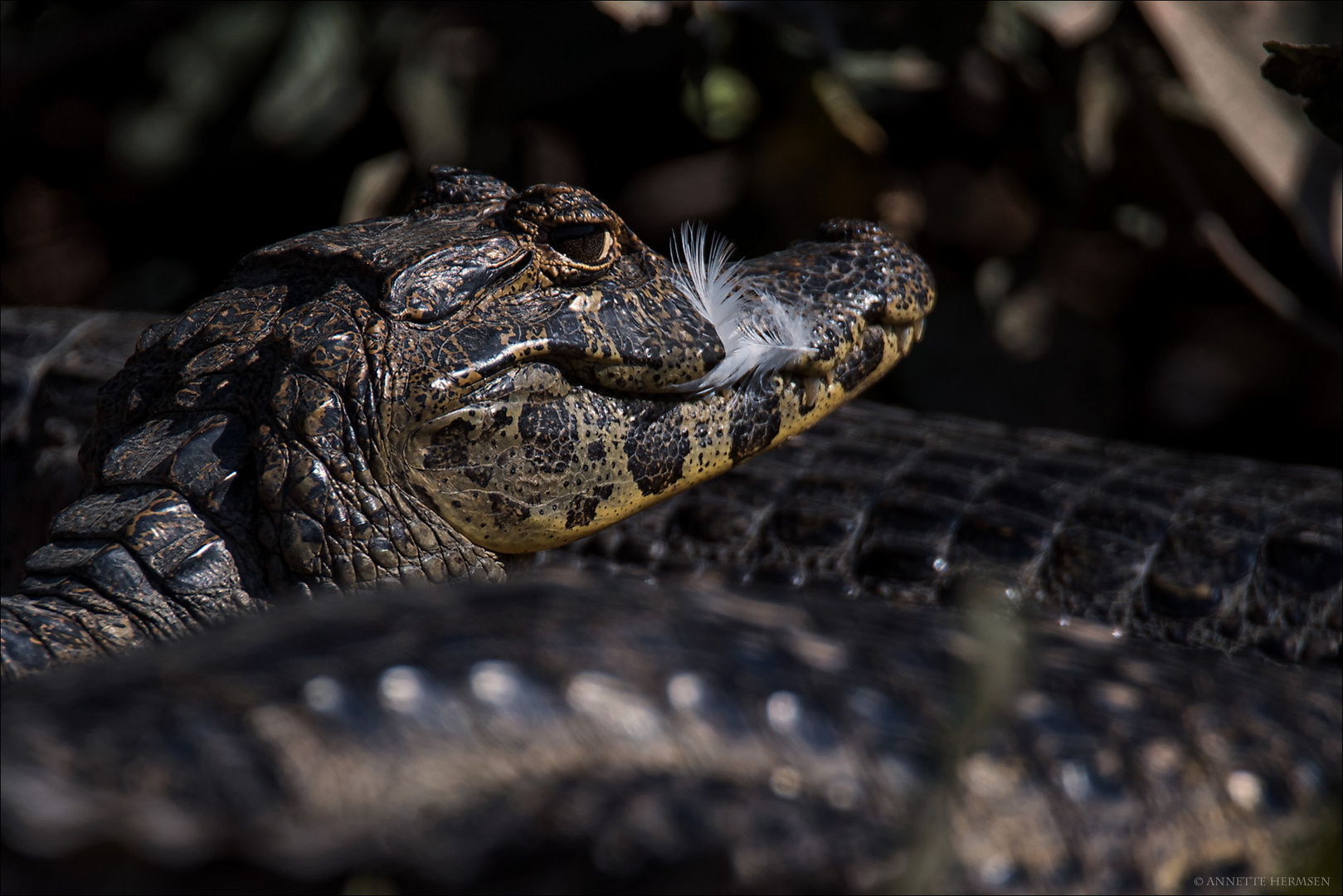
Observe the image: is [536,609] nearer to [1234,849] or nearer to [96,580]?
[1234,849]

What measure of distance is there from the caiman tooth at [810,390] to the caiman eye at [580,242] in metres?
0.34

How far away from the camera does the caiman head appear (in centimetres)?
143

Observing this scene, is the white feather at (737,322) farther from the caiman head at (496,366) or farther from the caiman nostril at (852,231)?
the caiman nostril at (852,231)

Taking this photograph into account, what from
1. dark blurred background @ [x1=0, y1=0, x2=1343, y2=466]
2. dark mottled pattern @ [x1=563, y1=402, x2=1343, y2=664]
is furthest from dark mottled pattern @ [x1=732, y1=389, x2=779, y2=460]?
dark blurred background @ [x1=0, y1=0, x2=1343, y2=466]

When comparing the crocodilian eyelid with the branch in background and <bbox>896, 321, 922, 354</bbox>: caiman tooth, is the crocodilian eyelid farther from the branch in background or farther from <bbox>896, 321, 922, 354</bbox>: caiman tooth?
the branch in background

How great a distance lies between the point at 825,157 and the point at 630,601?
108 inches

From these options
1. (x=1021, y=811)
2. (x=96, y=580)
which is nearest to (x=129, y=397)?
(x=96, y=580)

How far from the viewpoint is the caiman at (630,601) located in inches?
25.7

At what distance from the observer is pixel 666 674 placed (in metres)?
0.75

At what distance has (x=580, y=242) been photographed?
1569mm

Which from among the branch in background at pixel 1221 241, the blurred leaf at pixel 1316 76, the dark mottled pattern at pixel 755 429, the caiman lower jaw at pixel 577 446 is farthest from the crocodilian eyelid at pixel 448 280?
the branch in background at pixel 1221 241

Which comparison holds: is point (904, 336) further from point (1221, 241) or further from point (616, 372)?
point (1221, 241)

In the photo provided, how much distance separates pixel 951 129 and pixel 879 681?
315cm

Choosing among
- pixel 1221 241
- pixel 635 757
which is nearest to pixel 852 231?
pixel 635 757
